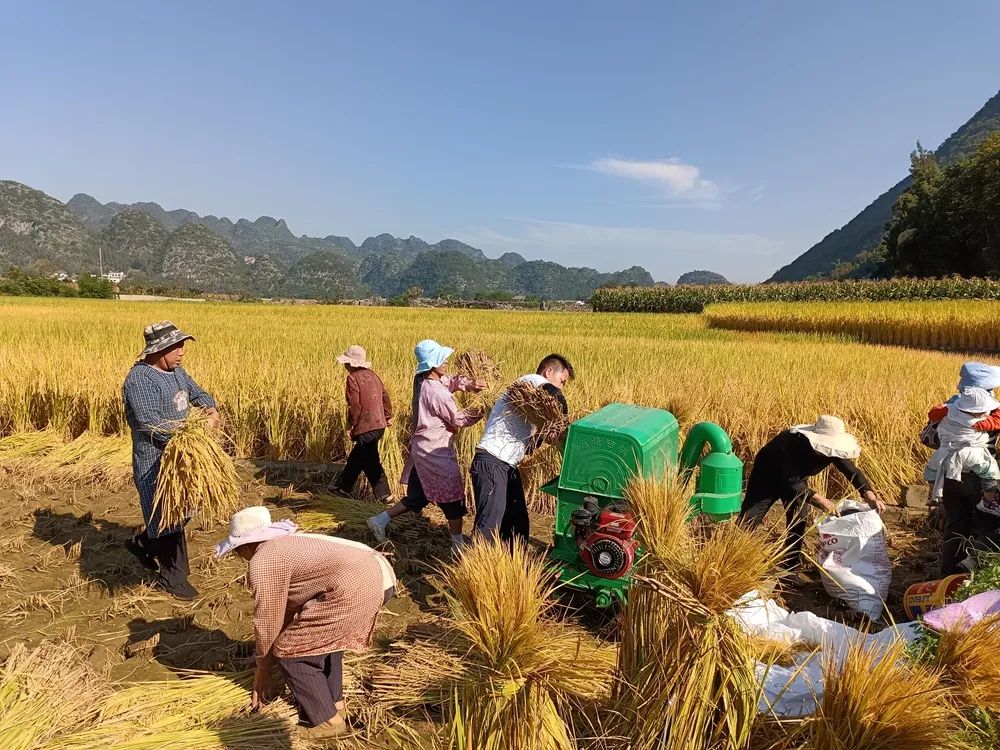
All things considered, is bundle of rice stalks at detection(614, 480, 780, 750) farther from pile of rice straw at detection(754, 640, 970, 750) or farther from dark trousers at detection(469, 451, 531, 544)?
dark trousers at detection(469, 451, 531, 544)

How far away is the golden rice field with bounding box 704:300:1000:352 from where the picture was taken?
14.0 meters

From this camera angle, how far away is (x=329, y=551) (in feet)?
7.14

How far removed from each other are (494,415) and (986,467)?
2720mm

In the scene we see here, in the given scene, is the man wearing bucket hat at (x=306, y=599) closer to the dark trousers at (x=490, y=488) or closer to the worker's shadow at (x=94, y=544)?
the dark trousers at (x=490, y=488)

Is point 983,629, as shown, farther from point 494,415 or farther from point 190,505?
point 190,505

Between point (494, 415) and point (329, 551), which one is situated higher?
point (494, 415)

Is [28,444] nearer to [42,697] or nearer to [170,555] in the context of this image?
[170,555]

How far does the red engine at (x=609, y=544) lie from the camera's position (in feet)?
8.50

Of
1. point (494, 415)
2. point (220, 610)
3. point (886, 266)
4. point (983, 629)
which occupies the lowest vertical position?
point (220, 610)

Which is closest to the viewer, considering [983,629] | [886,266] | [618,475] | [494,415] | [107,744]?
[983,629]

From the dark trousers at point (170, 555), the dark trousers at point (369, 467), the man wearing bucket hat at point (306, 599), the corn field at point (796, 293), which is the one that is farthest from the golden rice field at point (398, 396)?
the corn field at point (796, 293)

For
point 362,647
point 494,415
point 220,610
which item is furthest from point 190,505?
point 494,415

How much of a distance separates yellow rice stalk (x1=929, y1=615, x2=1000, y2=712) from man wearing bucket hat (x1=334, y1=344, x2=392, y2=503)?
3.65 m

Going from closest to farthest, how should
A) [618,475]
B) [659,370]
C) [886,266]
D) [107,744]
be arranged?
[107,744] < [618,475] < [659,370] < [886,266]
